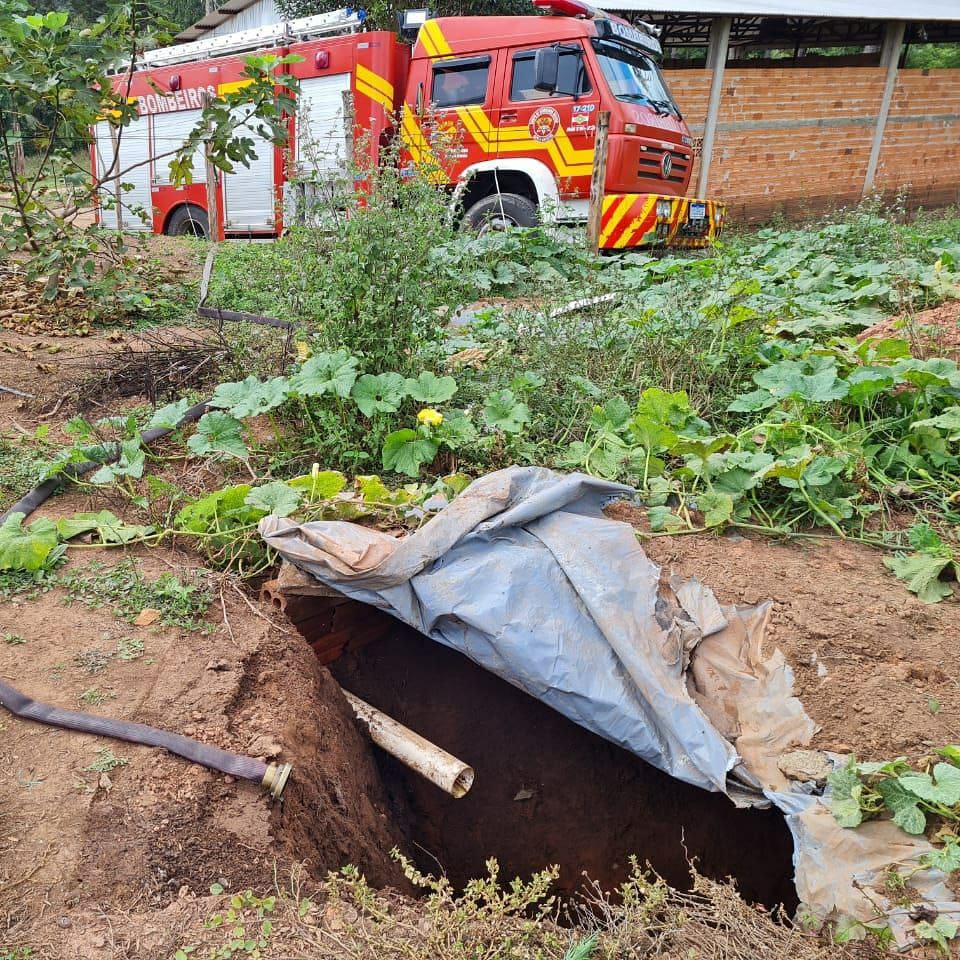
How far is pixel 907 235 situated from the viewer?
646 centimetres

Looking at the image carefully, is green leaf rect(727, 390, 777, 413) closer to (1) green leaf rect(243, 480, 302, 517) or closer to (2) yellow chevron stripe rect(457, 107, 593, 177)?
(1) green leaf rect(243, 480, 302, 517)

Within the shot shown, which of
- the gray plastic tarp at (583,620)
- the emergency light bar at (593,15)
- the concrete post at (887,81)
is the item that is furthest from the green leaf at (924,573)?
the concrete post at (887,81)

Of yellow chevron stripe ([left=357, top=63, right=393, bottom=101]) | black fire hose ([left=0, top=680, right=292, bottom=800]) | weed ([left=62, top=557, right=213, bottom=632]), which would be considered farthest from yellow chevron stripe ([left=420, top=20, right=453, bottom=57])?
black fire hose ([left=0, top=680, right=292, bottom=800])

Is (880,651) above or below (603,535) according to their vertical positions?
below

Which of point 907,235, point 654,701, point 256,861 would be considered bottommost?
point 256,861

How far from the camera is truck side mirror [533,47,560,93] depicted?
6941 millimetres

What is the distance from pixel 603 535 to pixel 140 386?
2901 millimetres

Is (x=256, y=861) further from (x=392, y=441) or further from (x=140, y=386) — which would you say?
(x=140, y=386)

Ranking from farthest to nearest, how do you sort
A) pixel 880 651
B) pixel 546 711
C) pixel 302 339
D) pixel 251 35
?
pixel 251 35, pixel 302 339, pixel 546 711, pixel 880 651

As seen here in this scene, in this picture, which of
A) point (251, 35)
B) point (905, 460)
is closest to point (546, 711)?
point (905, 460)

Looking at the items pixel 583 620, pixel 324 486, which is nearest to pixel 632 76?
pixel 324 486

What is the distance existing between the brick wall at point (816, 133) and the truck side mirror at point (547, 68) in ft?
14.4

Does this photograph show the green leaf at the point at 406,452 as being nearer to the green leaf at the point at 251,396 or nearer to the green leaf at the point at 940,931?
the green leaf at the point at 251,396

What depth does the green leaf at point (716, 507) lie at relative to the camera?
2727 mm
